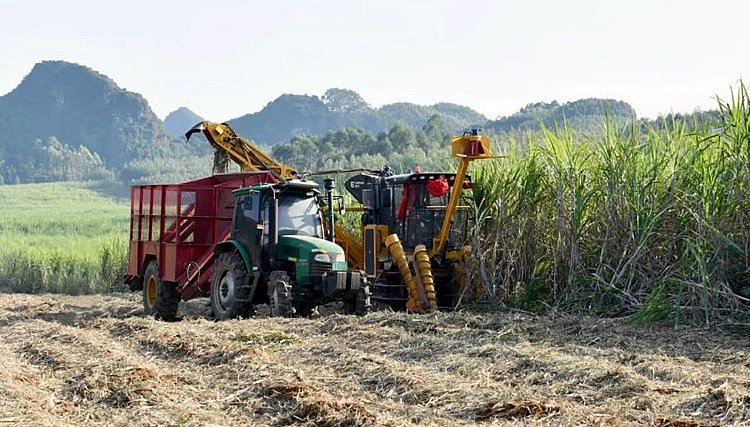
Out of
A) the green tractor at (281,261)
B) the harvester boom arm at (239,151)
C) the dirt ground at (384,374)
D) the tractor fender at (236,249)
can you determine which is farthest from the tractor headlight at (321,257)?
the harvester boom arm at (239,151)

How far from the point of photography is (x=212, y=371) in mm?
7398

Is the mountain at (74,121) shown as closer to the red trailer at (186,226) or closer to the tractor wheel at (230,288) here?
the red trailer at (186,226)

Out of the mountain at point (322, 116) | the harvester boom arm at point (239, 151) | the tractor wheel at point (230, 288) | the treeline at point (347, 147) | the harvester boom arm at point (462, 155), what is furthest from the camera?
the mountain at point (322, 116)

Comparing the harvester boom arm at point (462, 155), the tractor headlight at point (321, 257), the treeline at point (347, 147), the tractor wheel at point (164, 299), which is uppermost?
the treeline at point (347, 147)

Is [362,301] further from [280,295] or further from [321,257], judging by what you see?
[280,295]

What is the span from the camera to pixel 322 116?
16050 centimetres

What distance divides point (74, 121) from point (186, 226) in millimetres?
137752

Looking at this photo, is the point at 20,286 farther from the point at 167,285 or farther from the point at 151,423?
the point at 151,423

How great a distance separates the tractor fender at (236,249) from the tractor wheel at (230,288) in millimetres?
74

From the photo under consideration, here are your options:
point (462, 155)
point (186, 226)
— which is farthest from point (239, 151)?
point (462, 155)

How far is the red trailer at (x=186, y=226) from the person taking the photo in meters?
12.5

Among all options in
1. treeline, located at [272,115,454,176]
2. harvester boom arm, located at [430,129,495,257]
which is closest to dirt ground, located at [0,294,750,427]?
harvester boom arm, located at [430,129,495,257]

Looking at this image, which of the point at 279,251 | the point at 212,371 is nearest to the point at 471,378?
the point at 212,371

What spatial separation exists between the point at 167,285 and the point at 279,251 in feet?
7.02
